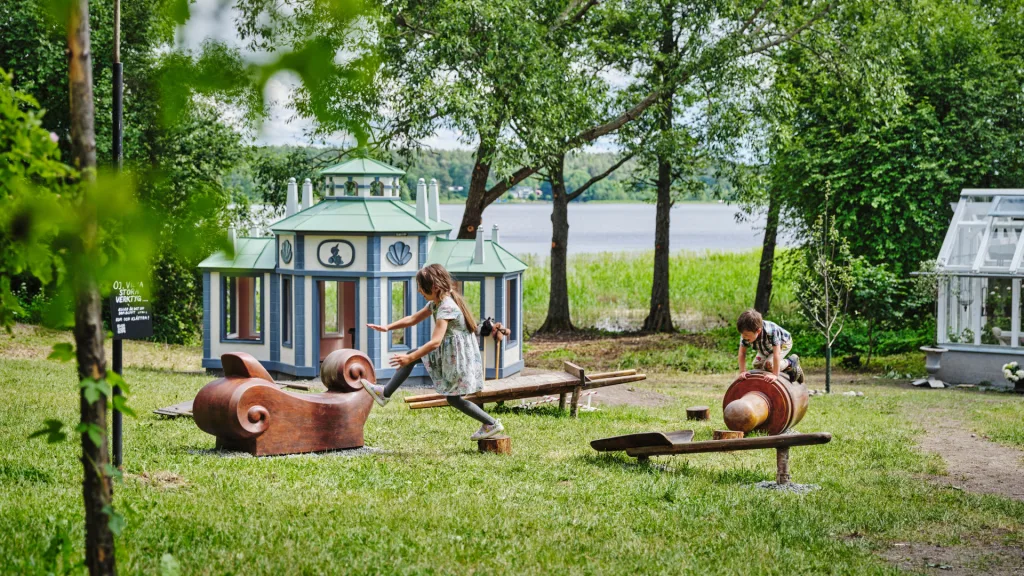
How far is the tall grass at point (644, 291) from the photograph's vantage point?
31344 millimetres

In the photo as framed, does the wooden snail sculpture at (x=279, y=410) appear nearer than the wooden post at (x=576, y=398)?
Yes

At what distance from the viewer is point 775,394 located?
31.8ft

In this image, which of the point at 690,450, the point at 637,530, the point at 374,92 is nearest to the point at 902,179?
the point at 690,450

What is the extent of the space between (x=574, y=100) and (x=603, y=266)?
1990 centimetres

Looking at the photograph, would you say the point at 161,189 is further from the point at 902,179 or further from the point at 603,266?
the point at 603,266

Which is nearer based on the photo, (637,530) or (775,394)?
(637,530)

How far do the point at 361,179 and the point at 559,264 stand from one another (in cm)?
1174

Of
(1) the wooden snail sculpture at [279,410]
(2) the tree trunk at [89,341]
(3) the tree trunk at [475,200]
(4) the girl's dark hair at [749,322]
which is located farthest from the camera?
(3) the tree trunk at [475,200]

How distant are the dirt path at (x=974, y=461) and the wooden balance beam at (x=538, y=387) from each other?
12.1 feet

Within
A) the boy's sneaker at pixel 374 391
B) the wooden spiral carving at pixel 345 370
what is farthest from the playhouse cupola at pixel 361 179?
the wooden spiral carving at pixel 345 370

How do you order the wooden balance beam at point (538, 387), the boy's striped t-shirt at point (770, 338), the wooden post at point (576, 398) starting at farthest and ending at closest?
the wooden post at point (576, 398)
the wooden balance beam at point (538, 387)
the boy's striped t-shirt at point (770, 338)

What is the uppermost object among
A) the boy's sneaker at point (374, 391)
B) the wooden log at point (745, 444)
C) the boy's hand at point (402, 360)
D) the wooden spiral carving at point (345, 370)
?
the boy's hand at point (402, 360)

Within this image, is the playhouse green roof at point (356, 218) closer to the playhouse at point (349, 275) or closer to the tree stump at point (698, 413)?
the playhouse at point (349, 275)

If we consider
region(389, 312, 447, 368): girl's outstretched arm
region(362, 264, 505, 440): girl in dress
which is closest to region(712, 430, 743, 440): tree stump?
region(362, 264, 505, 440): girl in dress
